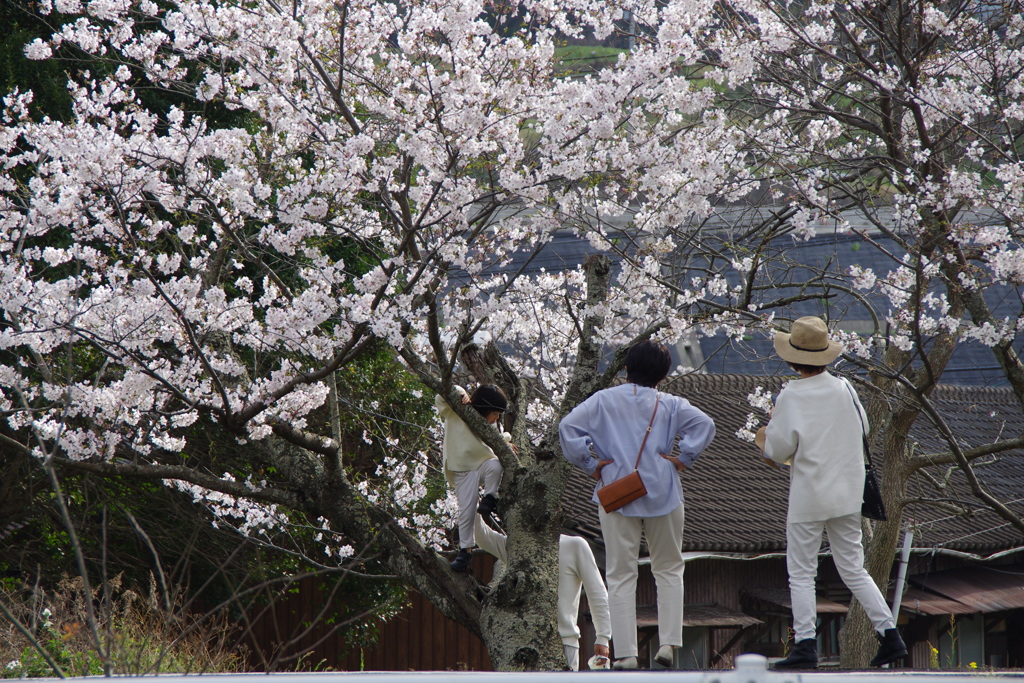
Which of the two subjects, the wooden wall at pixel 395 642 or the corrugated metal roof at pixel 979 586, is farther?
the wooden wall at pixel 395 642

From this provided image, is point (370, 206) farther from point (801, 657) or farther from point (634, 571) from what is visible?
point (801, 657)

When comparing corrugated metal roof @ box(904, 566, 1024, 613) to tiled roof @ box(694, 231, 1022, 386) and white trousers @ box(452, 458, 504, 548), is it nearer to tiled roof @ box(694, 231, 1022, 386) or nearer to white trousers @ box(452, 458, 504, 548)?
tiled roof @ box(694, 231, 1022, 386)

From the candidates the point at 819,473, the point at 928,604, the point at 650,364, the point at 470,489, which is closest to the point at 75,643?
the point at 470,489

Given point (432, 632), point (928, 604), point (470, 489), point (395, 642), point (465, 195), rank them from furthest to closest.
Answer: point (395, 642)
point (432, 632)
point (928, 604)
point (470, 489)
point (465, 195)

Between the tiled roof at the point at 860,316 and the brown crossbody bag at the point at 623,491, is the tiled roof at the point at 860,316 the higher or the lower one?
the higher one

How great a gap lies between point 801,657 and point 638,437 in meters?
1.20

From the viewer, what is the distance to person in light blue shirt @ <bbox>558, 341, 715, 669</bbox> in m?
4.52

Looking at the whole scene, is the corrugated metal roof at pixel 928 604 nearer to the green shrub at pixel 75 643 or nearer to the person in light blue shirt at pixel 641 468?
the green shrub at pixel 75 643

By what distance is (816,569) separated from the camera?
13.8 ft

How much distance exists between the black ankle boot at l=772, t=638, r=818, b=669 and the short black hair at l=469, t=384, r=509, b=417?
2.42 m

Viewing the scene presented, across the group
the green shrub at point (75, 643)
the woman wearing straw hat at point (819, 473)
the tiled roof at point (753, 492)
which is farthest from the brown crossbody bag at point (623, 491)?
the tiled roof at point (753, 492)

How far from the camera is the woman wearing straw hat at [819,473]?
13.8 feet

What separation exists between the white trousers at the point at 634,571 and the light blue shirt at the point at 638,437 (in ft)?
0.32

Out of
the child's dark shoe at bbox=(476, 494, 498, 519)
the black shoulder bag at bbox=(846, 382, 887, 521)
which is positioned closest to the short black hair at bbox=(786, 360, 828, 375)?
the black shoulder bag at bbox=(846, 382, 887, 521)
